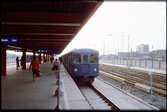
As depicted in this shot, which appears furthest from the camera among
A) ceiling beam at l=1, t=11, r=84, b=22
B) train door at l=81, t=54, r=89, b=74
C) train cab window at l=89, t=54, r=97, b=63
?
train cab window at l=89, t=54, r=97, b=63

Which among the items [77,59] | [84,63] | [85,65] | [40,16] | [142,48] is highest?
[142,48]

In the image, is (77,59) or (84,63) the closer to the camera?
(84,63)

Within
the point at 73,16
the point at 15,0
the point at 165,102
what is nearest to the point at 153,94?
the point at 165,102

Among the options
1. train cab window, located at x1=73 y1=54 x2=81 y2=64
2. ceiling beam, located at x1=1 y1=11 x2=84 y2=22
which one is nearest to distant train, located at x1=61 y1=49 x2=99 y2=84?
train cab window, located at x1=73 y1=54 x2=81 y2=64

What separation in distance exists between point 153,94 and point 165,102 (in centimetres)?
328

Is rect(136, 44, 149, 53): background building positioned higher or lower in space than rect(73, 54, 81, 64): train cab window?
higher

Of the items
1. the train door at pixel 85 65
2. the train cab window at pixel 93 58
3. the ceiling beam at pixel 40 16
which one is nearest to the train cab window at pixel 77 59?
the train door at pixel 85 65

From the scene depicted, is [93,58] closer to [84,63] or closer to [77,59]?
[84,63]

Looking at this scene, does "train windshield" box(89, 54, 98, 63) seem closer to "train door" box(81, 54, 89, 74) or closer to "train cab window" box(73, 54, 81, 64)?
"train door" box(81, 54, 89, 74)

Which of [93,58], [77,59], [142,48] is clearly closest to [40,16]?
[77,59]

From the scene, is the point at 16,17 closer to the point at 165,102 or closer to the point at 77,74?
the point at 165,102

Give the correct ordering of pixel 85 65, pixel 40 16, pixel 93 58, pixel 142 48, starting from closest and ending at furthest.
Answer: pixel 40 16, pixel 85 65, pixel 93 58, pixel 142 48

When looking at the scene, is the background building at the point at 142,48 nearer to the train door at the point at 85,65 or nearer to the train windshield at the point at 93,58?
the train windshield at the point at 93,58

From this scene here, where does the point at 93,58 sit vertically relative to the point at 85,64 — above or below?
above
